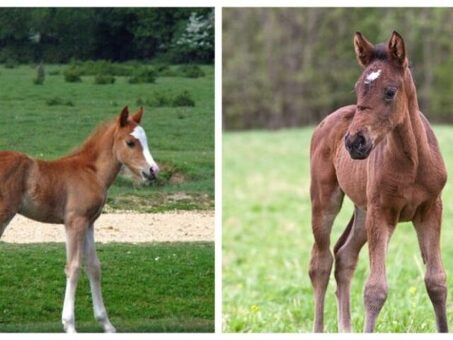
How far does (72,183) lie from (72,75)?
2.96 feet

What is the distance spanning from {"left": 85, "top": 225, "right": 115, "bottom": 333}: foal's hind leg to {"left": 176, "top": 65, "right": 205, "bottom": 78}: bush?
102cm

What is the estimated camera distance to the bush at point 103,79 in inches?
231

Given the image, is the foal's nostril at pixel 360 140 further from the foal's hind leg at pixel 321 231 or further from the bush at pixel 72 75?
the bush at pixel 72 75

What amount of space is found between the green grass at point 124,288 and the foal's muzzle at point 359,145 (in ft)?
5.25

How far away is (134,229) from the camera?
575 centimetres

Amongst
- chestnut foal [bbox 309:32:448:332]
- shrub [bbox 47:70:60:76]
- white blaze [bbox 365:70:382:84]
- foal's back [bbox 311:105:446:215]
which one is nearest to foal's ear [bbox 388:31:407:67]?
chestnut foal [bbox 309:32:448:332]

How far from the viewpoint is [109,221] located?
5.70 metres

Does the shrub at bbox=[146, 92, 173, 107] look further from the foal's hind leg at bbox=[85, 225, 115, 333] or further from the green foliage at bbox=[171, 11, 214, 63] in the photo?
the foal's hind leg at bbox=[85, 225, 115, 333]

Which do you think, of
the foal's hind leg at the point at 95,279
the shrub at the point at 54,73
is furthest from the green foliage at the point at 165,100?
the foal's hind leg at the point at 95,279

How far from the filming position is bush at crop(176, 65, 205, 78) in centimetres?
577

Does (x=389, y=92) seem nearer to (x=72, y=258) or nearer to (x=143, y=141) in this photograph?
(x=143, y=141)

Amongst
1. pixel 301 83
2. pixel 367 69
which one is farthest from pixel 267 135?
pixel 367 69
